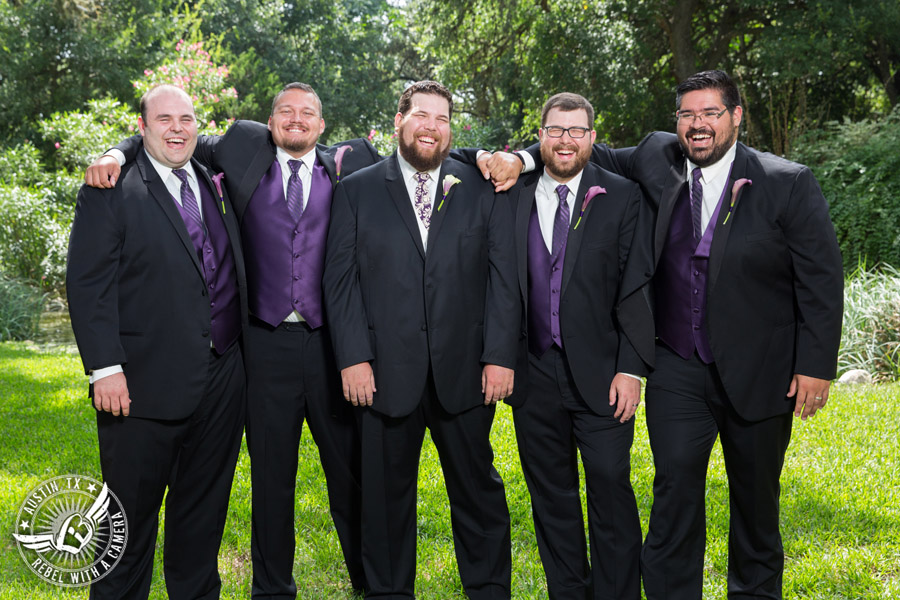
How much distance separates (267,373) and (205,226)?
30.7 inches

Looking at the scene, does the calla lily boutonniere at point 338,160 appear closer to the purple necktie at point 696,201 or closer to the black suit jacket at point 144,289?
the black suit jacket at point 144,289

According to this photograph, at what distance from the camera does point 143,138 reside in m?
3.67

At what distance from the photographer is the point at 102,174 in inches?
131

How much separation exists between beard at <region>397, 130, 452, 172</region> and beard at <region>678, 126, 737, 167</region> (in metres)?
1.14

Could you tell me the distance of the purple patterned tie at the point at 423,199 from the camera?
3.70 m

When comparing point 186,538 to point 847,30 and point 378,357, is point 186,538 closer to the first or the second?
point 378,357

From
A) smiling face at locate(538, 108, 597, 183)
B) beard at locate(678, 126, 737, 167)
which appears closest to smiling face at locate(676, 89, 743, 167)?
beard at locate(678, 126, 737, 167)

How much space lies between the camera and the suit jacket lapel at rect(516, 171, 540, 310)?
3.63 m

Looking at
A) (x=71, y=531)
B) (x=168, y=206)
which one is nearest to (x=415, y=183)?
(x=168, y=206)

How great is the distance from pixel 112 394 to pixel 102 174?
0.97 metres

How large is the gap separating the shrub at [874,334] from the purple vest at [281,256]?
660cm

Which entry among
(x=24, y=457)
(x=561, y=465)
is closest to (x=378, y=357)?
(x=561, y=465)

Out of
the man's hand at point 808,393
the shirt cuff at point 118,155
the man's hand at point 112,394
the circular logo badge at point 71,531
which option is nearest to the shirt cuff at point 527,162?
the man's hand at point 808,393

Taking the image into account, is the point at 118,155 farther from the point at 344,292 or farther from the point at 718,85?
the point at 718,85
